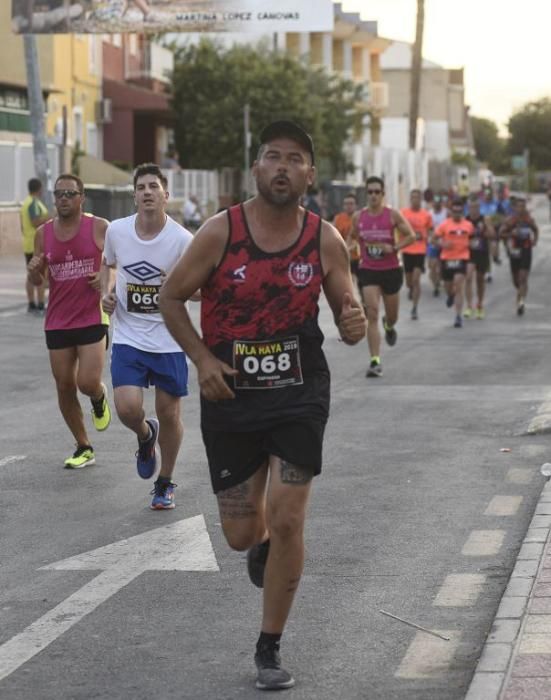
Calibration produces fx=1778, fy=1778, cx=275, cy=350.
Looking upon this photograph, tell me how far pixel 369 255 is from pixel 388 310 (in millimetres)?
716

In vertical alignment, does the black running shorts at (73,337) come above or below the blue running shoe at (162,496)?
above

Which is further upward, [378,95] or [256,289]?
[256,289]

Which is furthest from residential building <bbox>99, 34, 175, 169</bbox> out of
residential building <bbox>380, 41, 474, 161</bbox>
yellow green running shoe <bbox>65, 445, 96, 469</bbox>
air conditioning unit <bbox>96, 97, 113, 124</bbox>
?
residential building <bbox>380, 41, 474, 161</bbox>

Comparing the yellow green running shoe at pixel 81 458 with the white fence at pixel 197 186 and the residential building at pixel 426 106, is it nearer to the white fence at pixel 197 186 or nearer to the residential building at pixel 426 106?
the white fence at pixel 197 186

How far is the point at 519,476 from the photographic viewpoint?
409 inches

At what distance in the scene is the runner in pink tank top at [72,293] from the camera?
10.6m

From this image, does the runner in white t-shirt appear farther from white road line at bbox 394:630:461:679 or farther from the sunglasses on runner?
white road line at bbox 394:630:461:679

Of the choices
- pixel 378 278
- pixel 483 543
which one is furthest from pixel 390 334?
pixel 483 543

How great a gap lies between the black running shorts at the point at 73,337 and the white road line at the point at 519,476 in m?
2.59

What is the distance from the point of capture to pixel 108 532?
8.62 metres

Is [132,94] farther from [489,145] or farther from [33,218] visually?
[489,145]

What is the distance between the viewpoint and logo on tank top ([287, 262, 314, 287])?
5922mm

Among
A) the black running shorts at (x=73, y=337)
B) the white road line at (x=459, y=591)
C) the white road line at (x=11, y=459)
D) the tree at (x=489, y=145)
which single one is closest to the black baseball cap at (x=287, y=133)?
the white road line at (x=459, y=591)

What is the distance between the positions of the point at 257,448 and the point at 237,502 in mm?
210
